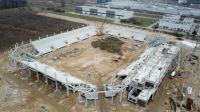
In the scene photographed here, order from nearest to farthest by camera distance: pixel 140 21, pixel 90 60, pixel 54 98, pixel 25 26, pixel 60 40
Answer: pixel 54 98
pixel 90 60
pixel 60 40
pixel 25 26
pixel 140 21

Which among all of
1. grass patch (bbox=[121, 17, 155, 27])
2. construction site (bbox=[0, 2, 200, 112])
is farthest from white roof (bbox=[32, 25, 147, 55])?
grass patch (bbox=[121, 17, 155, 27])

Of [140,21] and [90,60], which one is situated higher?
[140,21]

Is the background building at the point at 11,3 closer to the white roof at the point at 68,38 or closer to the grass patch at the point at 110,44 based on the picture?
the white roof at the point at 68,38

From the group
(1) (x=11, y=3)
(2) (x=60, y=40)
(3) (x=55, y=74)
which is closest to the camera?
(3) (x=55, y=74)

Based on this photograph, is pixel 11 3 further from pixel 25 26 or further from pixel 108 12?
pixel 108 12

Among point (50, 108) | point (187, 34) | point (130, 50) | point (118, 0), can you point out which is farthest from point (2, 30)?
point (118, 0)

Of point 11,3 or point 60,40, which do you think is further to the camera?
point 11,3

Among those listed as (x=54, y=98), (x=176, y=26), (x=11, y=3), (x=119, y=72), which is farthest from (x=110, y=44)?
(x=11, y=3)
